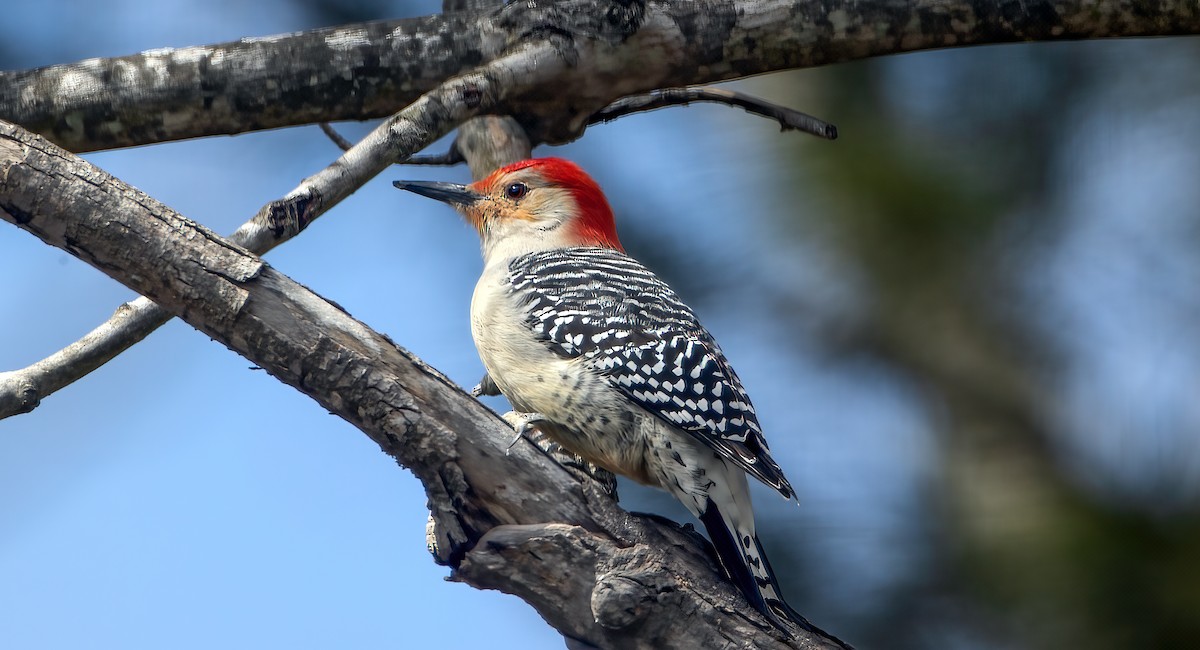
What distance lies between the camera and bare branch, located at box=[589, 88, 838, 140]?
4648 mm

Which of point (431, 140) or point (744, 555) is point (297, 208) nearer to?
point (431, 140)

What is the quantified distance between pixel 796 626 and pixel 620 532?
2.17 feet

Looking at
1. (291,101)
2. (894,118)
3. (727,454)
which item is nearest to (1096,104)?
(894,118)

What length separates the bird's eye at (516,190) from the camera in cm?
518

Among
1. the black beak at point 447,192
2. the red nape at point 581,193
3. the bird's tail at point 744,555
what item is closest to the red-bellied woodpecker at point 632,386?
the bird's tail at point 744,555

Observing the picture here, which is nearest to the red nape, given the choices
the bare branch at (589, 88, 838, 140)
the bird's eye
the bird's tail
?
the bird's eye

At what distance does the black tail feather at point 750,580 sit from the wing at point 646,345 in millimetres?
234

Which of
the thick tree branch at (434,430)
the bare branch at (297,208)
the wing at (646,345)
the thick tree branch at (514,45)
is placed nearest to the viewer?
the thick tree branch at (434,430)

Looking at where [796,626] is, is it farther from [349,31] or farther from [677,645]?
[349,31]

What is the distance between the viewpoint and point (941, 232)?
724 centimetres

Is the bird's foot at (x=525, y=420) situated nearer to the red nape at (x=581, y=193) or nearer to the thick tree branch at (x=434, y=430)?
the thick tree branch at (x=434, y=430)

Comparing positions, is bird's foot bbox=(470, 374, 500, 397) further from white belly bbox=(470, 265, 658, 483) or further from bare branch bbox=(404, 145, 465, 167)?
bare branch bbox=(404, 145, 465, 167)

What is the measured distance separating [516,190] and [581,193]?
1.01ft

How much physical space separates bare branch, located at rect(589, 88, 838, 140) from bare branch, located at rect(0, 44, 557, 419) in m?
0.84
